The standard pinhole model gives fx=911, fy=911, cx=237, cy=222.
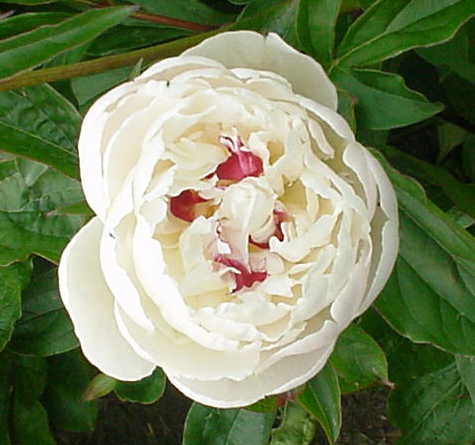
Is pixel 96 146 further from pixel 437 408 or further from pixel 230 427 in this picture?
pixel 437 408

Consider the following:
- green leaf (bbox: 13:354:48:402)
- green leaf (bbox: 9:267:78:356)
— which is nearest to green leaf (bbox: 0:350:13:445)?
green leaf (bbox: 13:354:48:402)

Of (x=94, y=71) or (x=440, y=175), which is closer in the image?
(x=94, y=71)

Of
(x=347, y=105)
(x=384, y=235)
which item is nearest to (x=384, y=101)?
(x=347, y=105)

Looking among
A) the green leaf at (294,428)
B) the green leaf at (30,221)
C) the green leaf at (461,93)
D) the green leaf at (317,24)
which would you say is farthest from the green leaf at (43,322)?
the green leaf at (461,93)

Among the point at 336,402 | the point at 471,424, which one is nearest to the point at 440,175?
the point at 471,424

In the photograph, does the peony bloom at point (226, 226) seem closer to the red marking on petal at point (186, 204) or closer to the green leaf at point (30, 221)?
the red marking on petal at point (186, 204)

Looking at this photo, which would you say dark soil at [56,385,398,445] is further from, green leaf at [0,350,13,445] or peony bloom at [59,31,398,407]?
peony bloom at [59,31,398,407]

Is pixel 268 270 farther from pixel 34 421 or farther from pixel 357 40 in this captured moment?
pixel 34 421
